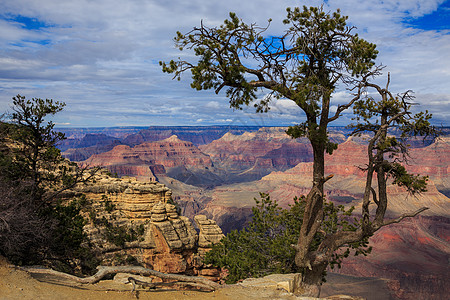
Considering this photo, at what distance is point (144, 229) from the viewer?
29.8 m

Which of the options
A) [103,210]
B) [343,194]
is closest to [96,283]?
[103,210]

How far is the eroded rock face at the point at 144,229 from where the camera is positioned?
2778 centimetres

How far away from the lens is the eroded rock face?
27.8 metres

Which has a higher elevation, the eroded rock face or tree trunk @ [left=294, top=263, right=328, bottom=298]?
tree trunk @ [left=294, top=263, right=328, bottom=298]

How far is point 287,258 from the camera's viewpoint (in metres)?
17.8

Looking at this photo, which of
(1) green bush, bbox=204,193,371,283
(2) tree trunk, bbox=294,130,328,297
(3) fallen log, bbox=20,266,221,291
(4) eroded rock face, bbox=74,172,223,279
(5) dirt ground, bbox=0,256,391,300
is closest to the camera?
(5) dirt ground, bbox=0,256,391,300

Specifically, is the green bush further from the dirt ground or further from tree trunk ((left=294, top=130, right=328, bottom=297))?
the dirt ground

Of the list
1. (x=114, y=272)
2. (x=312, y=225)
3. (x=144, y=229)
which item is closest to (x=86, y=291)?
(x=114, y=272)

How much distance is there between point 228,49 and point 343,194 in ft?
638

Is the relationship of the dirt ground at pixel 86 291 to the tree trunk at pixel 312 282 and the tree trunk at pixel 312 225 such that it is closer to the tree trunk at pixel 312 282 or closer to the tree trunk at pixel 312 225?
the tree trunk at pixel 312 225

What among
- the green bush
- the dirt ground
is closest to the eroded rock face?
the green bush

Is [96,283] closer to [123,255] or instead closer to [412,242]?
[123,255]

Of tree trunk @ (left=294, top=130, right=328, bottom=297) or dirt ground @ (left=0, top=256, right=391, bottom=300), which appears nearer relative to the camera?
dirt ground @ (left=0, top=256, right=391, bottom=300)

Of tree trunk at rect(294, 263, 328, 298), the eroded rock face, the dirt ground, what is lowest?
the eroded rock face
